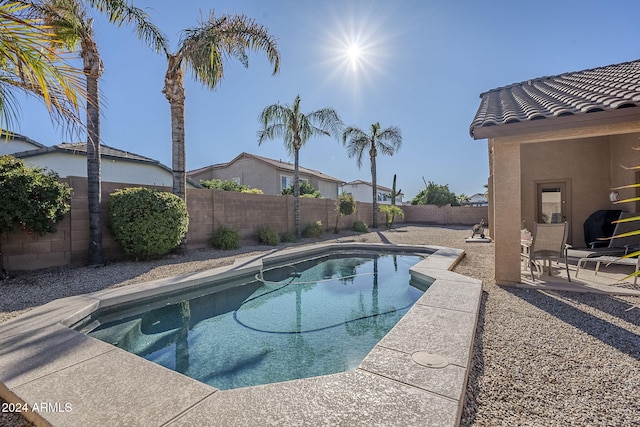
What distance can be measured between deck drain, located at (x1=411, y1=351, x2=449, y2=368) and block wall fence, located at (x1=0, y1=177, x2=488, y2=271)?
8.45m

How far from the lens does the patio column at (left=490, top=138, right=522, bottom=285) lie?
5660 millimetres

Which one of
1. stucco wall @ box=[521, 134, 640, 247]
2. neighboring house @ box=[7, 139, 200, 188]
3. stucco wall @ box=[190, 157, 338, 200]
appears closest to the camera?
stucco wall @ box=[521, 134, 640, 247]

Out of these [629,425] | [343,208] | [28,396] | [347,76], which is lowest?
[629,425]

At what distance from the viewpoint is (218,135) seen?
17.2m

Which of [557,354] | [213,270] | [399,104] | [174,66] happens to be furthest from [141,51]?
[399,104]

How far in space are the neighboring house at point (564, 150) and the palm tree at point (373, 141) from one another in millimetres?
12136

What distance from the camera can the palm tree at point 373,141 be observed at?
21.7 m

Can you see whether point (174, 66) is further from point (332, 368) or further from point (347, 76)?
point (332, 368)

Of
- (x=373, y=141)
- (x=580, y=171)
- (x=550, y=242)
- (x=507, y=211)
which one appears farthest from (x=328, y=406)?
(x=373, y=141)

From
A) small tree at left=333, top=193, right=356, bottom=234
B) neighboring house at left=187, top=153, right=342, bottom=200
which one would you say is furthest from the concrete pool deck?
neighboring house at left=187, top=153, right=342, bottom=200

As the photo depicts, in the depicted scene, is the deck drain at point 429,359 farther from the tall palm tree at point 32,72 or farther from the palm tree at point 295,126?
the palm tree at point 295,126

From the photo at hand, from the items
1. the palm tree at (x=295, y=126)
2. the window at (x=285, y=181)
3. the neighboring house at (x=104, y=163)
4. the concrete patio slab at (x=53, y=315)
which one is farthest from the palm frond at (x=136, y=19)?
the window at (x=285, y=181)

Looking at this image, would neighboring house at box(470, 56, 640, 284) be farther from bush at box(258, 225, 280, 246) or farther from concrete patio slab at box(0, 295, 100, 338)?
bush at box(258, 225, 280, 246)

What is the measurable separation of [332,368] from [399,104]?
54.1 feet
